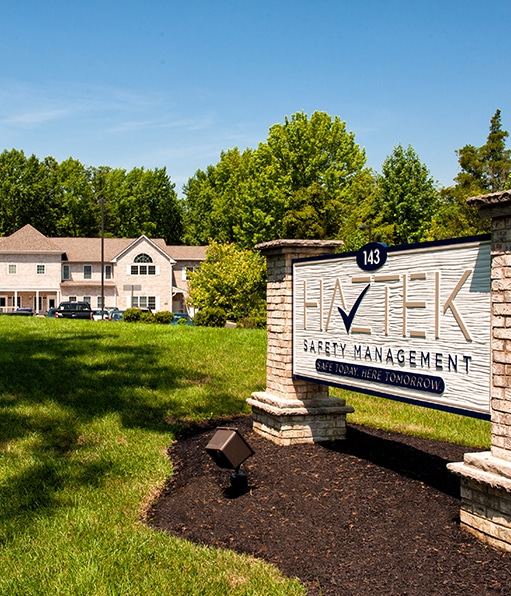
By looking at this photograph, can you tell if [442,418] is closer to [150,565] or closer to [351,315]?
[351,315]

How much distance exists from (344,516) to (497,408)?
1.83 metres

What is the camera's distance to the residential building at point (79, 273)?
51906mm

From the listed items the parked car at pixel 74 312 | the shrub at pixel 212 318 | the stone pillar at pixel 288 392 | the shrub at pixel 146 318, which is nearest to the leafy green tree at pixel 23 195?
the parked car at pixel 74 312

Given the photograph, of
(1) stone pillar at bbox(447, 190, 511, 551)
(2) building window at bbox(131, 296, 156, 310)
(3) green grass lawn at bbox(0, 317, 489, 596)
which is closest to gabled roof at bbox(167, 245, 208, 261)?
(2) building window at bbox(131, 296, 156, 310)

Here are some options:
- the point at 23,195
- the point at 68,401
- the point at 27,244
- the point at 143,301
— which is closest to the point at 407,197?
the point at 143,301

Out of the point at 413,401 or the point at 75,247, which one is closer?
the point at 413,401

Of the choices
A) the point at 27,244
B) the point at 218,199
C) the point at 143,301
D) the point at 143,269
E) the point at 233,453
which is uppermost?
the point at 218,199

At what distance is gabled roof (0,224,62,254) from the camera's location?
170 feet

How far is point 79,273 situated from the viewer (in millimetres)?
52844

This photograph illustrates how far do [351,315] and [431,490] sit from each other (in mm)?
2079

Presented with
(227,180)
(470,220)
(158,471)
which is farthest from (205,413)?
(227,180)

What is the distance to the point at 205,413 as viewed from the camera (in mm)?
10281

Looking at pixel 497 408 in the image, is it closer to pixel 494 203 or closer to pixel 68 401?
pixel 494 203

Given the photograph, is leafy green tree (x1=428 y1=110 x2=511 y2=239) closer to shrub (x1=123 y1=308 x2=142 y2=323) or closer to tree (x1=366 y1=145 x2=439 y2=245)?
tree (x1=366 y1=145 x2=439 y2=245)
